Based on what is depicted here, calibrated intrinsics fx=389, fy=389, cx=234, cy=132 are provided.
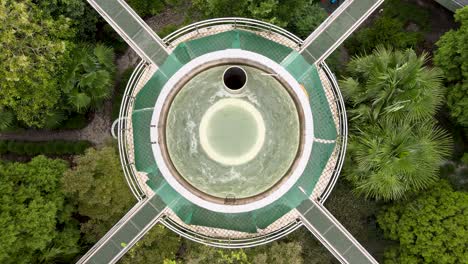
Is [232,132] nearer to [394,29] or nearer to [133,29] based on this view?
[133,29]

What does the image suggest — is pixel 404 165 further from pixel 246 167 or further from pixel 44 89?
pixel 44 89

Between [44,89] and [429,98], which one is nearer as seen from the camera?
[429,98]

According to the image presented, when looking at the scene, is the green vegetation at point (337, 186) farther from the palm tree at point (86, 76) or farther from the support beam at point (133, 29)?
the support beam at point (133, 29)

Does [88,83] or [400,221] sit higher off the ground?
[88,83]

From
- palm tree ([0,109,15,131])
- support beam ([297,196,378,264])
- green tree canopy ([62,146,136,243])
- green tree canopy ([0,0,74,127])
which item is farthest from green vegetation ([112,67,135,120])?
support beam ([297,196,378,264])

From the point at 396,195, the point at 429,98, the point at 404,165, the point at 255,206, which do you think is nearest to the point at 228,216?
the point at 255,206

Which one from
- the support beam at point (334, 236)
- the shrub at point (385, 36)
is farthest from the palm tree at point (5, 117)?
the shrub at point (385, 36)
